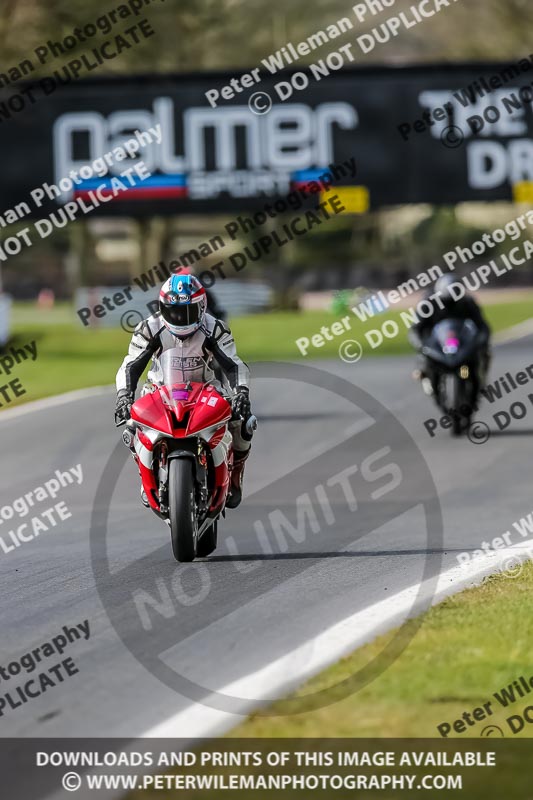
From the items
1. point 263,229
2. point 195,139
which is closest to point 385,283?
point 263,229

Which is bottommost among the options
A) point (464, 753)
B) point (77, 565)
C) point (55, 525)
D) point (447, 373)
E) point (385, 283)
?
point (464, 753)

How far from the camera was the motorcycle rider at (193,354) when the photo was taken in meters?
8.32

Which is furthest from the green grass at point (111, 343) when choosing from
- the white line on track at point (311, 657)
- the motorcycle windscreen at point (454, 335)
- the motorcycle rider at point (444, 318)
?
the white line on track at point (311, 657)

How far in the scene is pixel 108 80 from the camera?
25250mm

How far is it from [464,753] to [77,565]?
4.25 metres

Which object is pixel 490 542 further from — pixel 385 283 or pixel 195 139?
pixel 385 283

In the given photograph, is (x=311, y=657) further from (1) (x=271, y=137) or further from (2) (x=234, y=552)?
(1) (x=271, y=137)

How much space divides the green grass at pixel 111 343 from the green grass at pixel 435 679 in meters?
14.0

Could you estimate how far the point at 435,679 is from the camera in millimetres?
5551

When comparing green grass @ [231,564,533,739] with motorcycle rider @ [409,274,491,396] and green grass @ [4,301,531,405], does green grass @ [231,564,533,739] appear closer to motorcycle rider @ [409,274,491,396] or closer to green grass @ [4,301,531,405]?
motorcycle rider @ [409,274,491,396]

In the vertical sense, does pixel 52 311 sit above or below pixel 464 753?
above

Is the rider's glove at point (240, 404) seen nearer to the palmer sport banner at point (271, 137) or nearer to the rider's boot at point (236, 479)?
the rider's boot at point (236, 479)

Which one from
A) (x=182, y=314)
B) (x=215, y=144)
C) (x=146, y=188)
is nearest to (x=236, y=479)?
(x=182, y=314)

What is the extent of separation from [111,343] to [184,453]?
77.3 ft
